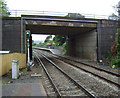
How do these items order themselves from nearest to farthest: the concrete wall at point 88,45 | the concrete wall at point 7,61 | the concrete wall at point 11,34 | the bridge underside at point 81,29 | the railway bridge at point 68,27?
the concrete wall at point 7,61
the concrete wall at point 11,34
the railway bridge at point 68,27
the bridge underside at point 81,29
the concrete wall at point 88,45

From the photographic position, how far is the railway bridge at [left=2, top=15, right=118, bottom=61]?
572 inches

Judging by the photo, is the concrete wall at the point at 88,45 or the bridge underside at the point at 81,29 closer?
the bridge underside at the point at 81,29

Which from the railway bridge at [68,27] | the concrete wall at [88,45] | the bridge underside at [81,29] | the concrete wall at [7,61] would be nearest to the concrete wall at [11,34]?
the railway bridge at [68,27]

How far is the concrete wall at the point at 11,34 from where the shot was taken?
47.3ft

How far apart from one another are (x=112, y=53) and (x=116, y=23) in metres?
4.03

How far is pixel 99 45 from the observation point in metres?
17.1

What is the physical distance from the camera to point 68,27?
57.8 ft

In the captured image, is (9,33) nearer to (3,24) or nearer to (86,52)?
(3,24)

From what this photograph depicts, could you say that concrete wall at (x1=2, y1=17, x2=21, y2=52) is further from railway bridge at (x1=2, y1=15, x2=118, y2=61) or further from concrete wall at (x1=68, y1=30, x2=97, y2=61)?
concrete wall at (x1=68, y1=30, x2=97, y2=61)

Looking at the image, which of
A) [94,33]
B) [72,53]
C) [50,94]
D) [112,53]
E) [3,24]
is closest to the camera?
[50,94]

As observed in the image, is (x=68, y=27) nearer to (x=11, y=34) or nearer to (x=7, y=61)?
(x=11, y=34)

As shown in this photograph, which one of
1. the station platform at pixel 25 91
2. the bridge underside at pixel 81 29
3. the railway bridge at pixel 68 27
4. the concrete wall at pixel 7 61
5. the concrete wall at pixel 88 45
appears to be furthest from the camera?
the concrete wall at pixel 88 45

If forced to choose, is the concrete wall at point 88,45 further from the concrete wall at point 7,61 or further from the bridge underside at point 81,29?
the concrete wall at point 7,61

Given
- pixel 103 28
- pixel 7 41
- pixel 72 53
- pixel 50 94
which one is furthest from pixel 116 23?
pixel 50 94
